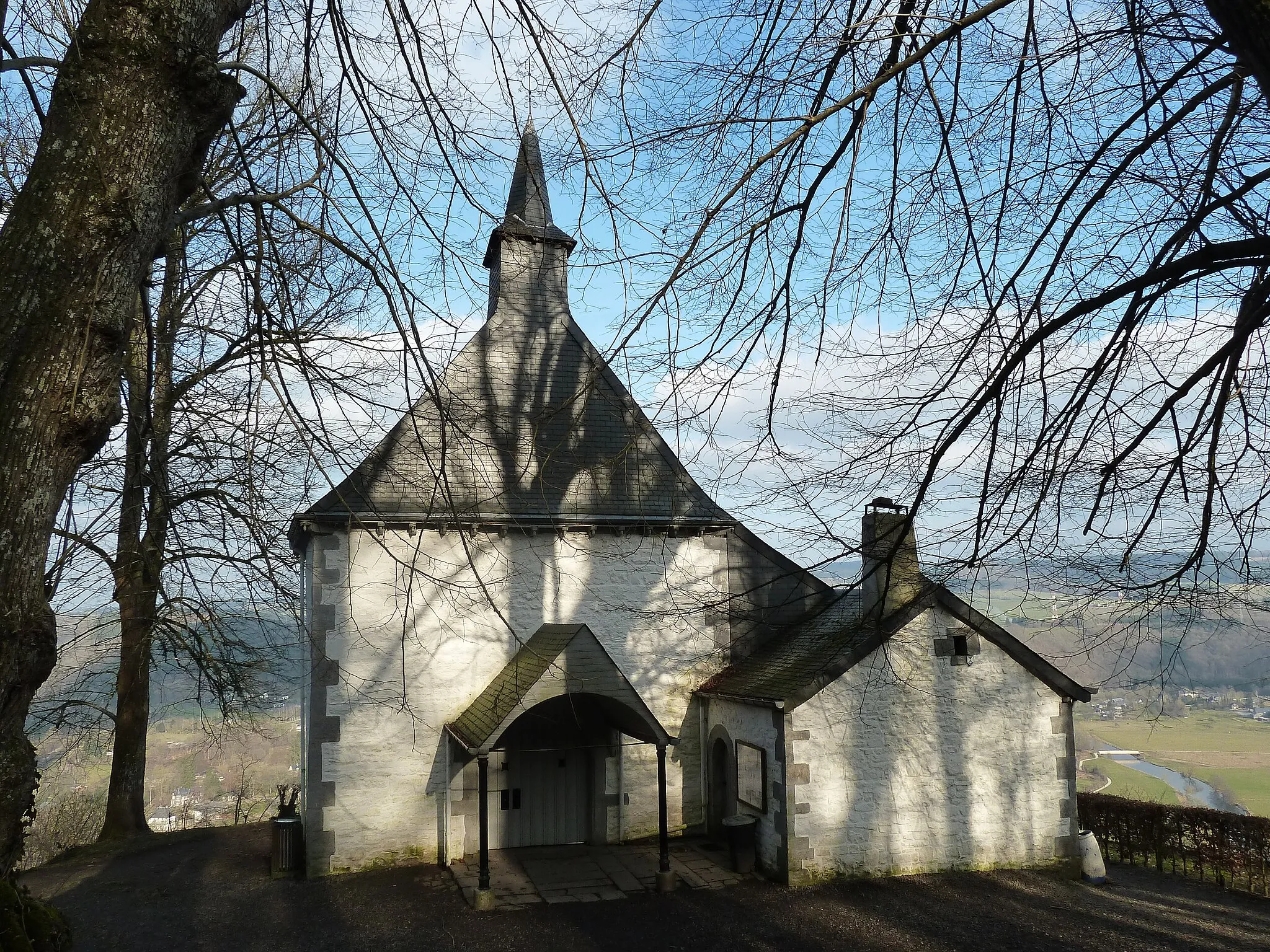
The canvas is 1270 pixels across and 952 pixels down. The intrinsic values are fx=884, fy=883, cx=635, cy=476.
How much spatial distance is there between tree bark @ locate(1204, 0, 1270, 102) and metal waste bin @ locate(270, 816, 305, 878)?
1284cm

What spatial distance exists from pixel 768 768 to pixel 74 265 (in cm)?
1051

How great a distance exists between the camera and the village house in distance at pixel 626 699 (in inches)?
444

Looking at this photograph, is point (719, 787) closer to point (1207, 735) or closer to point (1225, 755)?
point (1207, 735)

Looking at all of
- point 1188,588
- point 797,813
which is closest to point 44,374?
point 1188,588

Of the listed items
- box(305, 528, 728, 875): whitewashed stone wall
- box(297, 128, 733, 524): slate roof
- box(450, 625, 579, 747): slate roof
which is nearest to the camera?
box(450, 625, 579, 747): slate roof

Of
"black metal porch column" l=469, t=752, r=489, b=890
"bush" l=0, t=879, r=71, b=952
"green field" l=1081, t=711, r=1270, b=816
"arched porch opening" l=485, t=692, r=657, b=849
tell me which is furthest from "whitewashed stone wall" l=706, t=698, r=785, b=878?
"green field" l=1081, t=711, r=1270, b=816

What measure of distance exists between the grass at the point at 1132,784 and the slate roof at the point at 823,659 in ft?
12.7

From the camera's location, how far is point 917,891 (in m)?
10.9

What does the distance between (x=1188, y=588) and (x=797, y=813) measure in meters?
7.34

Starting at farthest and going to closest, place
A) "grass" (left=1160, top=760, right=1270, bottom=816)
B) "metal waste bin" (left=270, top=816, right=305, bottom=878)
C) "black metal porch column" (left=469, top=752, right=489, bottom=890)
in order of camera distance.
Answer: "grass" (left=1160, top=760, right=1270, bottom=816) < "metal waste bin" (left=270, top=816, right=305, bottom=878) < "black metal porch column" (left=469, top=752, right=489, bottom=890)

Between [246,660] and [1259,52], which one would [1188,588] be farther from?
[246,660]

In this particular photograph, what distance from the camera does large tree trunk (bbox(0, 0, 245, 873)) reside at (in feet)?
7.98

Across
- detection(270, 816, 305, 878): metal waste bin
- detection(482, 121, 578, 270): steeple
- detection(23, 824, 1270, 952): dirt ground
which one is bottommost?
detection(23, 824, 1270, 952): dirt ground

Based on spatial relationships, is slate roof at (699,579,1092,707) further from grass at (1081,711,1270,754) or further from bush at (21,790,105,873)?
bush at (21,790,105,873)
